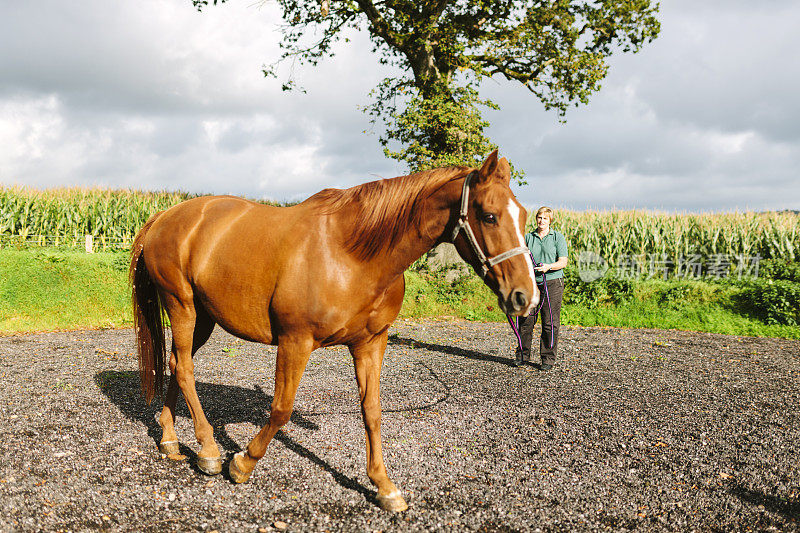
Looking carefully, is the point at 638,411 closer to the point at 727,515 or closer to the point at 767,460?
the point at 767,460

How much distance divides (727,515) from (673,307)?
1028 centimetres

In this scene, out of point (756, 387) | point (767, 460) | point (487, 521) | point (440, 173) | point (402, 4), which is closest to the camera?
point (440, 173)

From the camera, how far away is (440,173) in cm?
302

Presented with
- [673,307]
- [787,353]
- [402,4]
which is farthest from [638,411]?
[402,4]

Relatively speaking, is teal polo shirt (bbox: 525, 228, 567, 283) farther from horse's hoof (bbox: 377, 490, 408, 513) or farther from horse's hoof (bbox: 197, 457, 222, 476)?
horse's hoof (bbox: 197, 457, 222, 476)

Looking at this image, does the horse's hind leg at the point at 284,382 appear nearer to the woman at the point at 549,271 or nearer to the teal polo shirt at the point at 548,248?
the woman at the point at 549,271

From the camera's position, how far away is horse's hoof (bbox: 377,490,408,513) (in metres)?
3.40

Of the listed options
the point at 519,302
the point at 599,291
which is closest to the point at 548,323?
the point at 519,302

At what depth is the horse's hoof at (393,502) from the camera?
3398 millimetres

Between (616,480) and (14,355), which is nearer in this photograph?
(616,480)

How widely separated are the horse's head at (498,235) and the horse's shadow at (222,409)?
1864mm

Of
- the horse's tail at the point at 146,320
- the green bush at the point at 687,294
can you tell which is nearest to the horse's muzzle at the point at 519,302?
the horse's tail at the point at 146,320

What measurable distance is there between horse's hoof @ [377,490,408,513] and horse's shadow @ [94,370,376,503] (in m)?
0.17

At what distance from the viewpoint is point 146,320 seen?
4602mm
